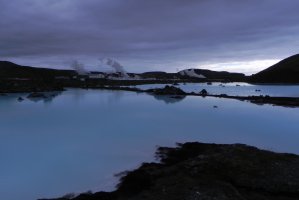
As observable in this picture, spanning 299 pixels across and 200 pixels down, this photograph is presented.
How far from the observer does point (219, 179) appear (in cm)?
1339

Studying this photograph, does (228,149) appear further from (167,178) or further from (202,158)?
(167,178)

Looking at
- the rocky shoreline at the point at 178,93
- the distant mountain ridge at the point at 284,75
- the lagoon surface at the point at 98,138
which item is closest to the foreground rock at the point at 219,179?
the lagoon surface at the point at 98,138

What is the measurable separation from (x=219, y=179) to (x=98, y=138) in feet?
45.9

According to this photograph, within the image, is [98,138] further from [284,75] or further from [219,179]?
[284,75]

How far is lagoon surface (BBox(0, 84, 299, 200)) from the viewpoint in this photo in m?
16.0

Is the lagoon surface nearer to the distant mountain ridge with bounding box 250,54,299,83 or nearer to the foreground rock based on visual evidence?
the foreground rock

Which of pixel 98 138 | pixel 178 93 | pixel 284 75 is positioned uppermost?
pixel 284 75

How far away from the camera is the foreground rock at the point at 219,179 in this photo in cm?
1184

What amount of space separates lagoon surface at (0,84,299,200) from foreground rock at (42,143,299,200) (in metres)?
1.54

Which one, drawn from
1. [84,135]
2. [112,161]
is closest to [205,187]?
[112,161]

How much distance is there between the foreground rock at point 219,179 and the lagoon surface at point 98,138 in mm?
1544

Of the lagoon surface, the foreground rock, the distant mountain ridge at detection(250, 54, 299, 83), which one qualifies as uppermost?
the distant mountain ridge at detection(250, 54, 299, 83)

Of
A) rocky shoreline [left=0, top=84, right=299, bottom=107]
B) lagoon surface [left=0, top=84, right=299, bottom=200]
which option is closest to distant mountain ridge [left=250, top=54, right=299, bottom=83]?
rocky shoreline [left=0, top=84, right=299, bottom=107]

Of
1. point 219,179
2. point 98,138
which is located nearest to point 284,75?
point 98,138
